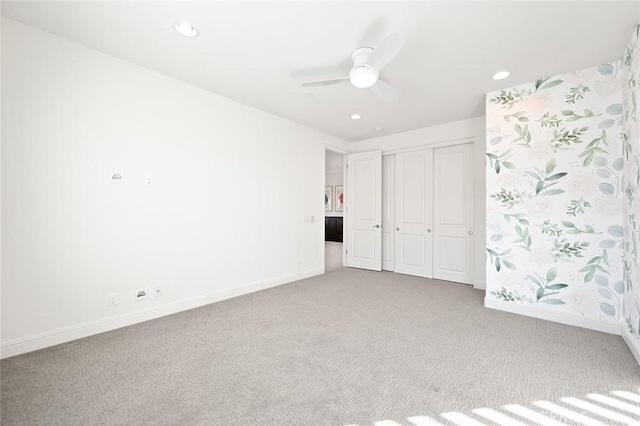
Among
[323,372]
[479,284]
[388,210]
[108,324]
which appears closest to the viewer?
[323,372]

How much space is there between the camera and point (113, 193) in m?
2.66

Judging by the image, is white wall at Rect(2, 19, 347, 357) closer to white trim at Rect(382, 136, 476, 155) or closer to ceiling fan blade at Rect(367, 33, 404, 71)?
ceiling fan blade at Rect(367, 33, 404, 71)

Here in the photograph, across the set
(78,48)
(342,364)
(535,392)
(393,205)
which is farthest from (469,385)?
(78,48)

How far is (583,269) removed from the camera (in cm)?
280

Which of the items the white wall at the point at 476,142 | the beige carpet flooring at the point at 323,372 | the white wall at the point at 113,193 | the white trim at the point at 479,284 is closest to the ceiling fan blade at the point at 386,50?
the white wall at the point at 113,193

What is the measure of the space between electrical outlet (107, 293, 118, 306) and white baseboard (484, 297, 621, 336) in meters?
4.07

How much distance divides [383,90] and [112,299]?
11.0 feet

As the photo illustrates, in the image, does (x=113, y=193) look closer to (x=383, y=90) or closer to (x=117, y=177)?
(x=117, y=177)

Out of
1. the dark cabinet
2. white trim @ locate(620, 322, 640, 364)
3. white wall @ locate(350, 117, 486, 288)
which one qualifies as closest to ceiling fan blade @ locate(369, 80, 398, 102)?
white wall @ locate(350, 117, 486, 288)

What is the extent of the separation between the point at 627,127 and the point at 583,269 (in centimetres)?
139

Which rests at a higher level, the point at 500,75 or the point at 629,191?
the point at 500,75

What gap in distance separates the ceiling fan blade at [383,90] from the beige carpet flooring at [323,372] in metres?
2.34

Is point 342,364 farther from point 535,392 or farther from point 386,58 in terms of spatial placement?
point 386,58

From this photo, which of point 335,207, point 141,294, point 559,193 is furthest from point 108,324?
point 335,207
